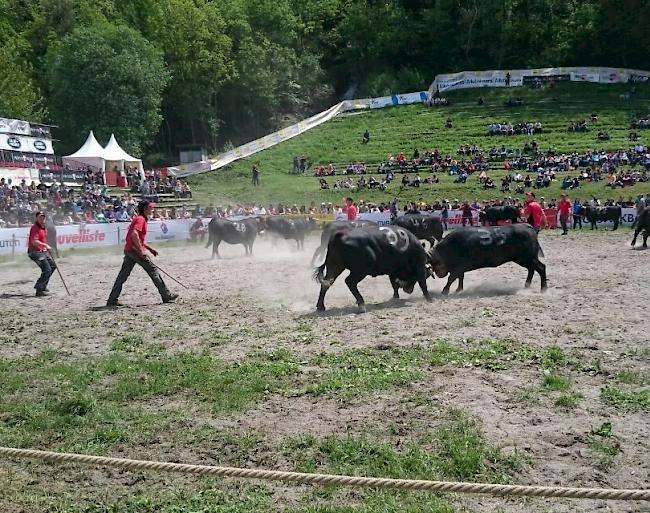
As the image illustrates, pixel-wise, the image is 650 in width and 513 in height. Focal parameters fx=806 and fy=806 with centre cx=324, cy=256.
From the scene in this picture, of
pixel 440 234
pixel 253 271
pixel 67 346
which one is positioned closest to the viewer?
pixel 67 346

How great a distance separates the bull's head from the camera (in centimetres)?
1588

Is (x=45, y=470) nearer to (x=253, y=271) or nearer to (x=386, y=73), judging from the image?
(x=253, y=271)

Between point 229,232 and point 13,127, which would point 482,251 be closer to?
point 229,232

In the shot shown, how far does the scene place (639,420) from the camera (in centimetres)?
785

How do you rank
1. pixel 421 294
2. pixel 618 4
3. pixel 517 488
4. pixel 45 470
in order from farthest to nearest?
1. pixel 618 4
2. pixel 421 294
3. pixel 45 470
4. pixel 517 488

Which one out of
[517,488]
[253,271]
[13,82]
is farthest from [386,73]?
[517,488]

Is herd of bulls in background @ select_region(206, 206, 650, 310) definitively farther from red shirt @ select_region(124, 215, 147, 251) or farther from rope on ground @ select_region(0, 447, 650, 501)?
rope on ground @ select_region(0, 447, 650, 501)

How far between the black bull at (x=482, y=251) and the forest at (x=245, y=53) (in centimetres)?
4718

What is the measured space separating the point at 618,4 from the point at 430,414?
73805mm

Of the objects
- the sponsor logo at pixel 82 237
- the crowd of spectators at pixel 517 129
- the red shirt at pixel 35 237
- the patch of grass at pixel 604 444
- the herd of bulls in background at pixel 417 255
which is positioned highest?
the crowd of spectators at pixel 517 129

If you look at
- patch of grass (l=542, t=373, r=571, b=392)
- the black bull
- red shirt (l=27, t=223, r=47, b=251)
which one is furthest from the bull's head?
red shirt (l=27, t=223, r=47, b=251)

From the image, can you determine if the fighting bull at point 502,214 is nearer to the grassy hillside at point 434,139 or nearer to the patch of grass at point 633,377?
the grassy hillside at point 434,139

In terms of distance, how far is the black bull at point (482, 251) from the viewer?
15.8 metres

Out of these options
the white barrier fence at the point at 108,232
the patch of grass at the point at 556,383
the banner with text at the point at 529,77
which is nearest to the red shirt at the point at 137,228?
the patch of grass at the point at 556,383
